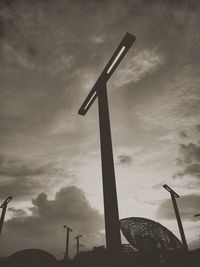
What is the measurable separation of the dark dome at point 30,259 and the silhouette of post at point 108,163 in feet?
51.9

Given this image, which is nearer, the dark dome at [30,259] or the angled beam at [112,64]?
the angled beam at [112,64]

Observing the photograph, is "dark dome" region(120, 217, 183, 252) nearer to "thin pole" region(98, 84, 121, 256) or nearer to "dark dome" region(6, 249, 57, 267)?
"dark dome" region(6, 249, 57, 267)

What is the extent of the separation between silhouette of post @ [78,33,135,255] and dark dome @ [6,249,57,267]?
1583 cm

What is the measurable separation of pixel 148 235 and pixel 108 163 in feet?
63.6

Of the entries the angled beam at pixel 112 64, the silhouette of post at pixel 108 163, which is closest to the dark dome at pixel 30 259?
the angled beam at pixel 112 64

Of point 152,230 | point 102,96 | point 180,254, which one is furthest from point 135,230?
point 102,96

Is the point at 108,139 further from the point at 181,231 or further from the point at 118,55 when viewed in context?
the point at 181,231

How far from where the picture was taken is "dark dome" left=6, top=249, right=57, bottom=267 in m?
16.3

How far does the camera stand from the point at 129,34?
13.3 feet

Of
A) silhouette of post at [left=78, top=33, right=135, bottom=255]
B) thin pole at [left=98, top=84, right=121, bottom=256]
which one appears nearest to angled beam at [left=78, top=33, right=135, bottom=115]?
silhouette of post at [left=78, top=33, right=135, bottom=255]

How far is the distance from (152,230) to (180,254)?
9.79ft

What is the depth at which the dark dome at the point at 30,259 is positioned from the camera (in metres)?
16.3

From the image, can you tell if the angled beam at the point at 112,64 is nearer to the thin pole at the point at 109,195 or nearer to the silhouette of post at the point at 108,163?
the silhouette of post at the point at 108,163

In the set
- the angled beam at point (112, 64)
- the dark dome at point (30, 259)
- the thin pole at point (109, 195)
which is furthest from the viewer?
the dark dome at point (30, 259)
